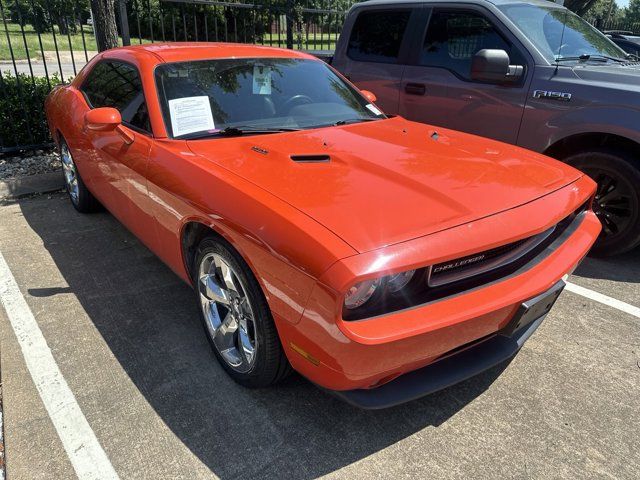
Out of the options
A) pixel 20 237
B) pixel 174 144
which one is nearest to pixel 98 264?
pixel 20 237

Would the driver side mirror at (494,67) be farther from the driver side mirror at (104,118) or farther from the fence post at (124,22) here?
the fence post at (124,22)

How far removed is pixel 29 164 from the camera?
6160 millimetres

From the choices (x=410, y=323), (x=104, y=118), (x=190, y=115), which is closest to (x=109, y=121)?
(x=104, y=118)

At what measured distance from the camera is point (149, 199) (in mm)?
2928

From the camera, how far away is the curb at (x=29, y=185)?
5301 mm

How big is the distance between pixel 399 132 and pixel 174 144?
4.56ft

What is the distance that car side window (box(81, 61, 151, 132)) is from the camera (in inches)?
124

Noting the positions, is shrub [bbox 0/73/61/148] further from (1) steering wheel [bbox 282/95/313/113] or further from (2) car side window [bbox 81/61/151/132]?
(1) steering wheel [bbox 282/95/313/113]

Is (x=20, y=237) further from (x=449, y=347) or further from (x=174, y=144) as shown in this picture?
(x=449, y=347)

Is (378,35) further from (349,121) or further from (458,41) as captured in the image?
(349,121)

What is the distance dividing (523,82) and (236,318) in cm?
315

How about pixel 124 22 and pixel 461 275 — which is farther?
pixel 124 22

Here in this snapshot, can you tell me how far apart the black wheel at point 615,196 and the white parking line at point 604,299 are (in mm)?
661

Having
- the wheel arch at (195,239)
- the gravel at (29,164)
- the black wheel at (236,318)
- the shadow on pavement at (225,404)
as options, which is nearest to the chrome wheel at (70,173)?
the gravel at (29,164)
